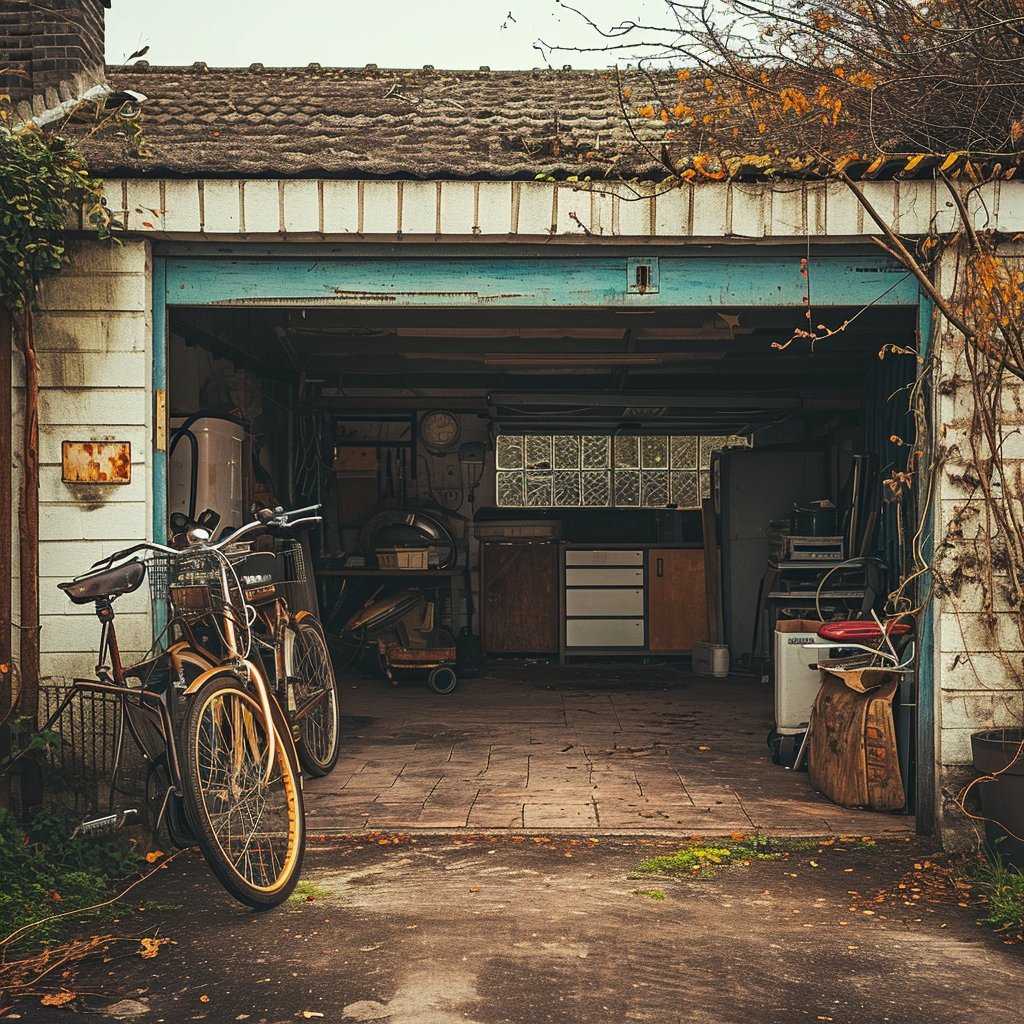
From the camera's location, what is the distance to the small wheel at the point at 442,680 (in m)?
9.30

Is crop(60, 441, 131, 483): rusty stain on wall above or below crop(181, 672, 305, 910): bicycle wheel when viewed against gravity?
above

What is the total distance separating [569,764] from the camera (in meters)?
6.55

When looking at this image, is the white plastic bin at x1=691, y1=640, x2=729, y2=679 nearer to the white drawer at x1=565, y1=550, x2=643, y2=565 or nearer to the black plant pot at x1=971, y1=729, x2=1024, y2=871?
the white drawer at x1=565, y1=550, x2=643, y2=565

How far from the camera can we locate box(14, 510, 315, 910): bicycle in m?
3.97

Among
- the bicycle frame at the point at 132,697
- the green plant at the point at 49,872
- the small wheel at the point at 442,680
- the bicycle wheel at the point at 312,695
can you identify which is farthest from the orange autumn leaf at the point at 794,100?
the small wheel at the point at 442,680

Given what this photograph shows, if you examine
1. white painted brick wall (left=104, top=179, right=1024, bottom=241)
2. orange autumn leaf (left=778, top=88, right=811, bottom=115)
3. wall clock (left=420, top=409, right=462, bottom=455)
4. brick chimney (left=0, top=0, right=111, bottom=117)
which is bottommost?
wall clock (left=420, top=409, right=462, bottom=455)

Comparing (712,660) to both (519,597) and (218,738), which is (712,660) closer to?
(519,597)

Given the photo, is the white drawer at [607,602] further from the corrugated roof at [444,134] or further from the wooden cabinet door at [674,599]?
the corrugated roof at [444,134]

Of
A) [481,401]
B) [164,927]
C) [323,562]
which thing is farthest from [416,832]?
[481,401]

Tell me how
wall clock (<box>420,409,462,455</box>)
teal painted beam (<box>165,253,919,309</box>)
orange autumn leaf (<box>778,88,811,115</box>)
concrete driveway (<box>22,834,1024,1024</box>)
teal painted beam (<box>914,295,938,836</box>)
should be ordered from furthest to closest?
wall clock (<box>420,409,462,455</box>)
teal painted beam (<box>165,253,919,309</box>)
teal painted beam (<box>914,295,938,836</box>)
orange autumn leaf (<box>778,88,811,115</box>)
concrete driveway (<box>22,834,1024,1024</box>)

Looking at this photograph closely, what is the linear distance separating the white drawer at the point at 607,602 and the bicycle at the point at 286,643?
456 centimetres

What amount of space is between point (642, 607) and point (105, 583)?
24.0 feet

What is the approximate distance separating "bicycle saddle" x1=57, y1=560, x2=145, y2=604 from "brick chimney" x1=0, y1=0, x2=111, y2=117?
3626mm

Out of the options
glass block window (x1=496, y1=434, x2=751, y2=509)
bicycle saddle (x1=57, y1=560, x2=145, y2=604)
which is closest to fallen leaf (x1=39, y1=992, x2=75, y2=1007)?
bicycle saddle (x1=57, y1=560, x2=145, y2=604)
